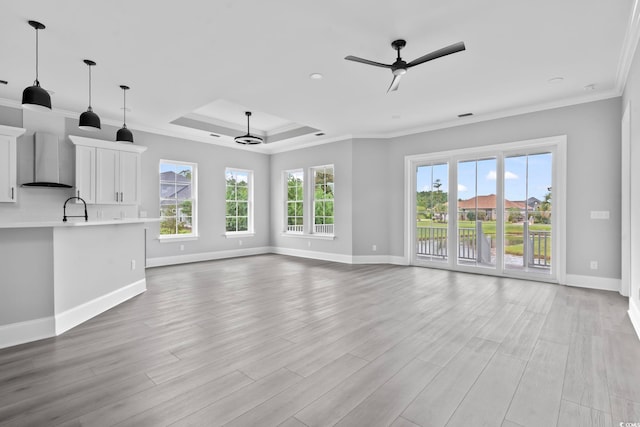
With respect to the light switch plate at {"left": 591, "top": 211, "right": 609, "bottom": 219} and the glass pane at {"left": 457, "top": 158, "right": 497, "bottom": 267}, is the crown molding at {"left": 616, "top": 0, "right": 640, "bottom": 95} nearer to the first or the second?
the light switch plate at {"left": 591, "top": 211, "right": 609, "bottom": 219}

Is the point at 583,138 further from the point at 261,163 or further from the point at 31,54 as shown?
the point at 31,54

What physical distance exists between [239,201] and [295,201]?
1.51m

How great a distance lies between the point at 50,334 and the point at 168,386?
1715mm

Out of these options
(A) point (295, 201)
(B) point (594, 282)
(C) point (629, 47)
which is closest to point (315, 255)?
(A) point (295, 201)

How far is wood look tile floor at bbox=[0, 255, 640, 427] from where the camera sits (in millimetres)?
A: 1775

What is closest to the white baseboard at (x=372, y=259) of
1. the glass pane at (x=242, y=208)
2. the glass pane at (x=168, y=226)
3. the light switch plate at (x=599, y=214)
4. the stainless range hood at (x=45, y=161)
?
the glass pane at (x=242, y=208)

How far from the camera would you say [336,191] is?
7340 mm

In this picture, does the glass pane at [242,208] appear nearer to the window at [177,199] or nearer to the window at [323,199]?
the window at [177,199]

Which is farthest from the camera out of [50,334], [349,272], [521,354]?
[349,272]

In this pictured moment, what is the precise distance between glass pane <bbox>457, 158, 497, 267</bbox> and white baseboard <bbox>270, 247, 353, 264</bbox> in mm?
2418

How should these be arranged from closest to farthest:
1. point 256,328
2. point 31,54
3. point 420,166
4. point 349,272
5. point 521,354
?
point 521,354 < point 256,328 < point 31,54 < point 349,272 < point 420,166

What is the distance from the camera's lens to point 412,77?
4059mm

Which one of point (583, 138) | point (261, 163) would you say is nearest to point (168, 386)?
point (583, 138)

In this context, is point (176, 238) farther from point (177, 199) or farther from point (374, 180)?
point (374, 180)
